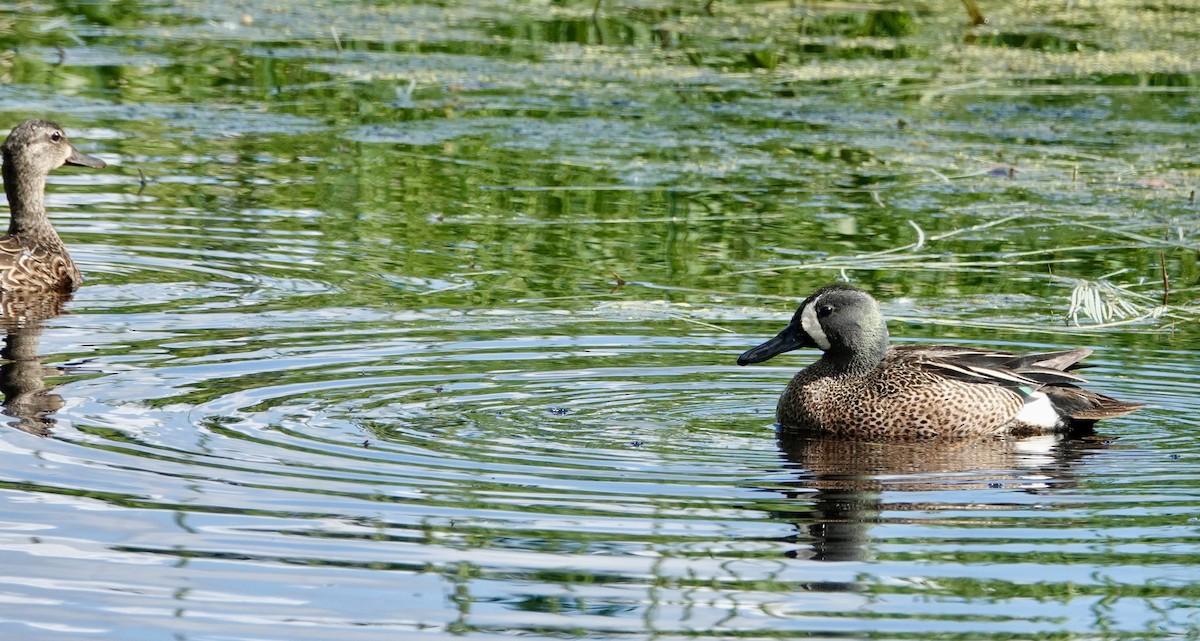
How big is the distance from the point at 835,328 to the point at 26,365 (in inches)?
126

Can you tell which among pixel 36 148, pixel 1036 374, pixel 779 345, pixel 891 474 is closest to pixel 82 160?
pixel 36 148

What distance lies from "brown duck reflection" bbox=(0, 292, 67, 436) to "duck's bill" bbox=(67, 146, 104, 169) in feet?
4.68

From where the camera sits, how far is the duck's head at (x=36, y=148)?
36.2ft

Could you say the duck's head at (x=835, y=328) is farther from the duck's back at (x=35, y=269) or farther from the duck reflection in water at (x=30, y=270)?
the duck's back at (x=35, y=269)

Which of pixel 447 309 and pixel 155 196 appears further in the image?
pixel 155 196

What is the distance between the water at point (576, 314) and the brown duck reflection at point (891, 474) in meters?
0.03

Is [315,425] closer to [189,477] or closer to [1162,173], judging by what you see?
[189,477]

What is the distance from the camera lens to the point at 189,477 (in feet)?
20.9

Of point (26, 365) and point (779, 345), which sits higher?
point (779, 345)

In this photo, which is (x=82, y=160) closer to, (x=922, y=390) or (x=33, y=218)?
(x=33, y=218)

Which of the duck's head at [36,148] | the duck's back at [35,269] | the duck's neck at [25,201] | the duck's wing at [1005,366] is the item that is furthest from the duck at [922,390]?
the duck's head at [36,148]

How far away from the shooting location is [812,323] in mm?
7996

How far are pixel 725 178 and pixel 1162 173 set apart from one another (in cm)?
269

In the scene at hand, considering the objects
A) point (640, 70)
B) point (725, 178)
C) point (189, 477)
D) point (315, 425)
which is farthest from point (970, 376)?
point (640, 70)
